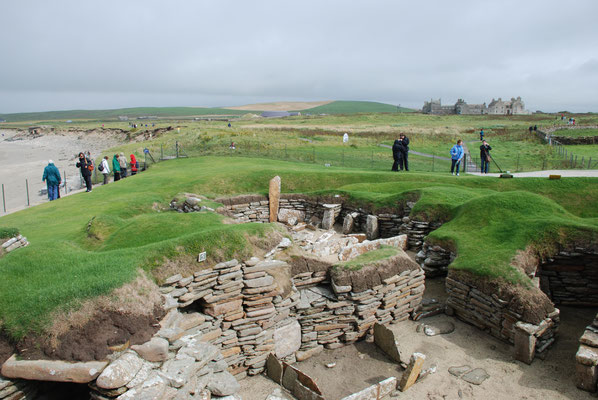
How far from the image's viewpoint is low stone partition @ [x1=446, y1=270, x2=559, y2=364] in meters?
8.95

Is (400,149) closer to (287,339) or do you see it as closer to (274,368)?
(287,339)

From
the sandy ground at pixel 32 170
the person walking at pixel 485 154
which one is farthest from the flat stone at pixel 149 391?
the person walking at pixel 485 154

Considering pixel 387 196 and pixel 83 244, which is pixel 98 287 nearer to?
pixel 83 244

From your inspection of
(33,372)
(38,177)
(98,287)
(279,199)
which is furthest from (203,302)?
(38,177)

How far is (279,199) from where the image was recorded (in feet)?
59.2

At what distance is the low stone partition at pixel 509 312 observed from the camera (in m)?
8.95

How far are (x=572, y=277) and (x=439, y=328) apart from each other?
433 centimetres

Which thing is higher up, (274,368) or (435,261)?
(435,261)

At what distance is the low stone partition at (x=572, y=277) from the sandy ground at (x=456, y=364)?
23.4 inches

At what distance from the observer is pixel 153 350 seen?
666 cm

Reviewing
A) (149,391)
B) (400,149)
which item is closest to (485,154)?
(400,149)

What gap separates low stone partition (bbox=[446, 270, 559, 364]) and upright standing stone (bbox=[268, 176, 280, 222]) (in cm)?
861

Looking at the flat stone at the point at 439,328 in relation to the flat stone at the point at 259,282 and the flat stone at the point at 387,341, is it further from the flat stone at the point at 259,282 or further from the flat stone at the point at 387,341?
the flat stone at the point at 259,282

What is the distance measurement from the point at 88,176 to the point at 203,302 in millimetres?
17056
